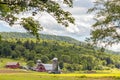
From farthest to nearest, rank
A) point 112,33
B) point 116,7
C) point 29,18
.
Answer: point 112,33 < point 116,7 < point 29,18

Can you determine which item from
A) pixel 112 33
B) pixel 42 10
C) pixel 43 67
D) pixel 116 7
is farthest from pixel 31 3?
pixel 43 67

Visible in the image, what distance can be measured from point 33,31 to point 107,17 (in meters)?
25.9

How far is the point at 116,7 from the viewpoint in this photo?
47094 millimetres

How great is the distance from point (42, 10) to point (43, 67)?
480ft

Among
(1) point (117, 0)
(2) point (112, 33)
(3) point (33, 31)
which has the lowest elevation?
(3) point (33, 31)

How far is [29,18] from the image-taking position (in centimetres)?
2520

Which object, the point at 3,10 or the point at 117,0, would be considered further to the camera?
the point at 117,0

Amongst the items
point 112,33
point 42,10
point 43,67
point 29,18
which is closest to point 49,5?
point 42,10

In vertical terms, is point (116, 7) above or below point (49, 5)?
above

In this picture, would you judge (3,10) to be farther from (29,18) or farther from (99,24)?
(99,24)

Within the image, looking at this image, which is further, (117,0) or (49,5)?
(117,0)

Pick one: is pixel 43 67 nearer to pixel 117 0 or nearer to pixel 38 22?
pixel 117 0

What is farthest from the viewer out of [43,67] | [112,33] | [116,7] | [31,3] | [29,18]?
[43,67]

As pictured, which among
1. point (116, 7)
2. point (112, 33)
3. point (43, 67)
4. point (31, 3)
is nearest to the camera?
point (31, 3)
